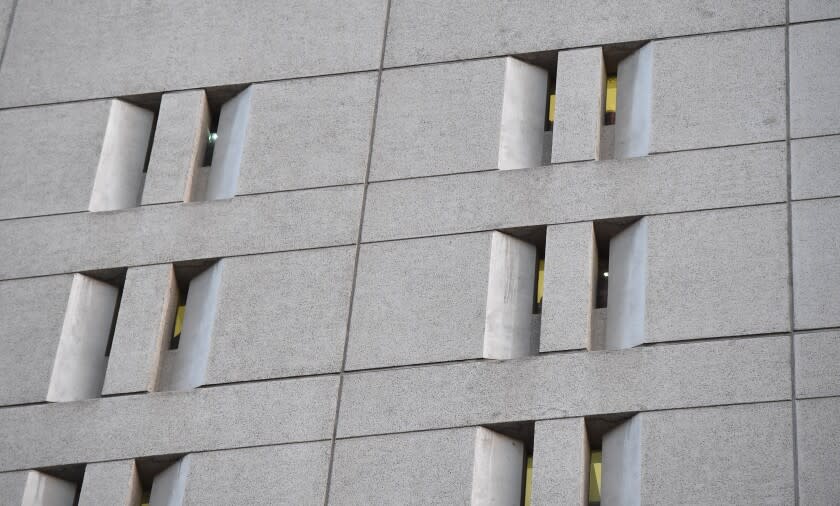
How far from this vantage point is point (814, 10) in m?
24.8

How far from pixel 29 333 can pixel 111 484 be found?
2.86 meters

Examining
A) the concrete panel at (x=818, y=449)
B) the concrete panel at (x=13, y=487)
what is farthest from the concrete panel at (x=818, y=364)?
the concrete panel at (x=13, y=487)

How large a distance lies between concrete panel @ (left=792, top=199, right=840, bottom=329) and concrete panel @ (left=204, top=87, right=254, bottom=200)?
8.22 metres

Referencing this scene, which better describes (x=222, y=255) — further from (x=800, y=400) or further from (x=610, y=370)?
(x=800, y=400)

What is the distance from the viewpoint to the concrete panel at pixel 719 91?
24.0m

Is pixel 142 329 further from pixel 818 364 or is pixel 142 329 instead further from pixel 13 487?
pixel 818 364

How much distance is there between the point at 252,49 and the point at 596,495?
9.12 metres

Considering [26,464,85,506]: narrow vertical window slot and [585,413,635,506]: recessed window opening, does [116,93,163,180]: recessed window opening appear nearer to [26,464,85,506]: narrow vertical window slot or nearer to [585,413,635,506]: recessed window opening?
[26,464,85,506]: narrow vertical window slot

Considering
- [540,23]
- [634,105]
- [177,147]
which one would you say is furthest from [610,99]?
[177,147]

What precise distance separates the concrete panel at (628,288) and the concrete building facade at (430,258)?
53 mm

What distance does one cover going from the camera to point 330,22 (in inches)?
1064

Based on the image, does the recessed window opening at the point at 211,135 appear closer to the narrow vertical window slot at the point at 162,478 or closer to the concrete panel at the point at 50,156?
the concrete panel at the point at 50,156

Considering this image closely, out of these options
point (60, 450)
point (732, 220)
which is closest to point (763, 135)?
point (732, 220)

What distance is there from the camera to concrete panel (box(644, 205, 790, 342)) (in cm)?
2252
